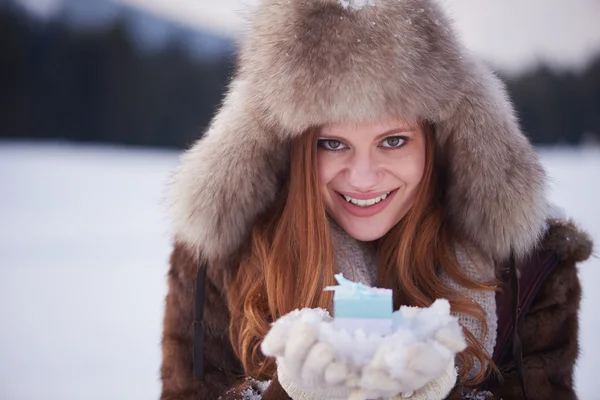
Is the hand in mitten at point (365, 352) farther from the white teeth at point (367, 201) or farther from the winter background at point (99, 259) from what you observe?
the winter background at point (99, 259)

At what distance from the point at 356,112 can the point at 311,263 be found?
0.47m

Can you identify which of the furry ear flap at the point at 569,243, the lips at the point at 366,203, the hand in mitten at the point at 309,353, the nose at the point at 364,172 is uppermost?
the nose at the point at 364,172

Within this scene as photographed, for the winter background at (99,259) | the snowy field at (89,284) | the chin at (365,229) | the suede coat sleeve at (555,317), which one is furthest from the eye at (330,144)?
the suede coat sleeve at (555,317)

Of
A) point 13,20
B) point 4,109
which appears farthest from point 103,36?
point 4,109

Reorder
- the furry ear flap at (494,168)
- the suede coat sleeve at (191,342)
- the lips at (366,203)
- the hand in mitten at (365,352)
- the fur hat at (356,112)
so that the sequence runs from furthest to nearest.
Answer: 1. the suede coat sleeve at (191,342)
2. the lips at (366,203)
3. the furry ear flap at (494,168)
4. the fur hat at (356,112)
5. the hand in mitten at (365,352)

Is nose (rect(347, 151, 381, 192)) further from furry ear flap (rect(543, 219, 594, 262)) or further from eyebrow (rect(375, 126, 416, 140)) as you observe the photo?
furry ear flap (rect(543, 219, 594, 262))

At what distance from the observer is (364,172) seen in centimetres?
135

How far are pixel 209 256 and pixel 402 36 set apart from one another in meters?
0.82

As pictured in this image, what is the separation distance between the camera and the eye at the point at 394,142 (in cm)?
138

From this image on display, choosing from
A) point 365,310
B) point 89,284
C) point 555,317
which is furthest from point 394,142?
point 89,284

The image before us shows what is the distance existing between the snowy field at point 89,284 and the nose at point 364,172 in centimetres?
52

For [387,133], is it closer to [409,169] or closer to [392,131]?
[392,131]

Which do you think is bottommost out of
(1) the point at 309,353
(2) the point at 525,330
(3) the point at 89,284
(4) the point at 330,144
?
(3) the point at 89,284

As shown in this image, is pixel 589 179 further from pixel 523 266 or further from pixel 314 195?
pixel 314 195
